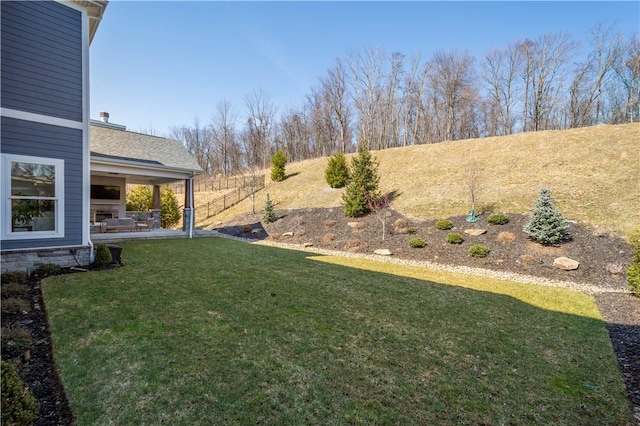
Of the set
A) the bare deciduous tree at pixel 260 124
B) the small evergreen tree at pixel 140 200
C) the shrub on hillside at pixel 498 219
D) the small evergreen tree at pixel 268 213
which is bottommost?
the shrub on hillside at pixel 498 219

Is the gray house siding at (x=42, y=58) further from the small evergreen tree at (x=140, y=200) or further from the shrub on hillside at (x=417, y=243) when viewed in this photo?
the small evergreen tree at (x=140, y=200)

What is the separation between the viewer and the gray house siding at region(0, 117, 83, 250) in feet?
20.0

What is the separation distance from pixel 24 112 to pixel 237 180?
24.4m

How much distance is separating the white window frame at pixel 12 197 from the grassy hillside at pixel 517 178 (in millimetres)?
13570

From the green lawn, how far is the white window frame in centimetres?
128

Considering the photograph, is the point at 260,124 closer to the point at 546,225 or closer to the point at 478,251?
the point at 478,251

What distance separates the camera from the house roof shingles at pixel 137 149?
36.7ft

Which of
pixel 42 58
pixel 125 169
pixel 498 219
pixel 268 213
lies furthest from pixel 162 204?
pixel 498 219

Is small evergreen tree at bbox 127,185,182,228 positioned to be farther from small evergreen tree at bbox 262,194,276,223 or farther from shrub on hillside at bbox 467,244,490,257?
shrub on hillside at bbox 467,244,490,257

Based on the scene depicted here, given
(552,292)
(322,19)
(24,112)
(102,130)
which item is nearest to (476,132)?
(322,19)

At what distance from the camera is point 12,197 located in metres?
6.11

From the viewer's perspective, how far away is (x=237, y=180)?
30469mm

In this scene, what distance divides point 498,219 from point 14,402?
13639mm

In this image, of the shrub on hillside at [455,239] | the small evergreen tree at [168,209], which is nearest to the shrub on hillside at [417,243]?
the shrub on hillside at [455,239]
